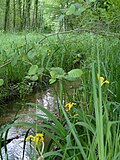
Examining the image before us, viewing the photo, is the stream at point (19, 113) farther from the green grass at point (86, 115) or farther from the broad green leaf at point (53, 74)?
the broad green leaf at point (53, 74)

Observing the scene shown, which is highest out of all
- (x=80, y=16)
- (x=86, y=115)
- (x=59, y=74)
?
(x=80, y=16)

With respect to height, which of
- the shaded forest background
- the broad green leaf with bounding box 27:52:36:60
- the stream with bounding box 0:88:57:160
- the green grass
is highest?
the shaded forest background

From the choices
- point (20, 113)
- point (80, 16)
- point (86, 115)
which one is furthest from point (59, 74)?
point (80, 16)

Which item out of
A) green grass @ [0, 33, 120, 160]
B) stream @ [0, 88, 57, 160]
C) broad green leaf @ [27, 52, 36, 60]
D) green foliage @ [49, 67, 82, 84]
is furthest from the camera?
stream @ [0, 88, 57, 160]

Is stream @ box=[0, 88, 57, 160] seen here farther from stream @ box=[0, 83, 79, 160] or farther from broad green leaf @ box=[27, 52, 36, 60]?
broad green leaf @ box=[27, 52, 36, 60]

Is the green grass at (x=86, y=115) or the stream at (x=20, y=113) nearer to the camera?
the green grass at (x=86, y=115)

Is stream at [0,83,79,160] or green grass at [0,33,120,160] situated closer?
green grass at [0,33,120,160]

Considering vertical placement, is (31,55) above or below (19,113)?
above

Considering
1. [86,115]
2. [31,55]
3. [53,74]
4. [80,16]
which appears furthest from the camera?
[80,16]

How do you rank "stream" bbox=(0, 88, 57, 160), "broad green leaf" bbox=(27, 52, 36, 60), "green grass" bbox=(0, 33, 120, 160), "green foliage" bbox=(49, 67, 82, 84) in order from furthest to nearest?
"stream" bbox=(0, 88, 57, 160) < "broad green leaf" bbox=(27, 52, 36, 60) < "green foliage" bbox=(49, 67, 82, 84) < "green grass" bbox=(0, 33, 120, 160)

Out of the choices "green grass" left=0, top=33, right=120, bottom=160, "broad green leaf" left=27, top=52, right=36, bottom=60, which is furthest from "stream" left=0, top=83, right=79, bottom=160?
"broad green leaf" left=27, top=52, right=36, bottom=60

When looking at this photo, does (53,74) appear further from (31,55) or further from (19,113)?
(19,113)

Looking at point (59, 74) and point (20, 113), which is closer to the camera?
point (59, 74)

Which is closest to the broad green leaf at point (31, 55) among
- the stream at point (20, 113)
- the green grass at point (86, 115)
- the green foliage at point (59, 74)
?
the green grass at point (86, 115)
